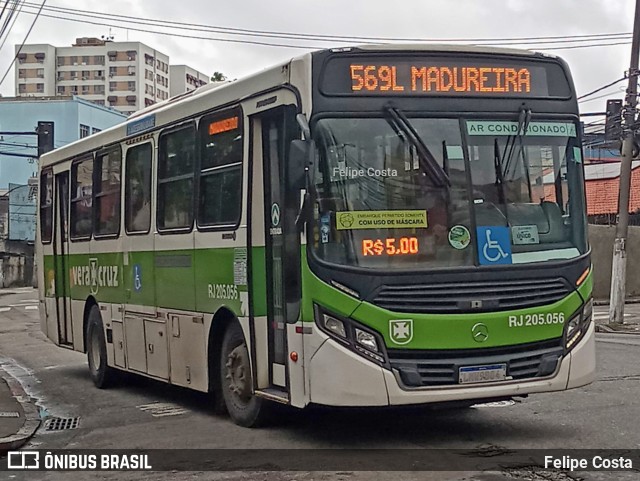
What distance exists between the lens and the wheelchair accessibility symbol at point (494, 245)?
8.57 m

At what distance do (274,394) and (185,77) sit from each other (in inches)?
4810

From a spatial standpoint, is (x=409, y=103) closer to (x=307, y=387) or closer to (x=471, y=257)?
(x=471, y=257)

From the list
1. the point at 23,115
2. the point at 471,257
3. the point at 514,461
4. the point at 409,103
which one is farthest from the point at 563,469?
the point at 23,115

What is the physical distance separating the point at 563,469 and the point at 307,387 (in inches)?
83.6

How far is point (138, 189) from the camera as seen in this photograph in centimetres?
1262

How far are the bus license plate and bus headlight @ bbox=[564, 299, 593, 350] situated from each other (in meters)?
0.70

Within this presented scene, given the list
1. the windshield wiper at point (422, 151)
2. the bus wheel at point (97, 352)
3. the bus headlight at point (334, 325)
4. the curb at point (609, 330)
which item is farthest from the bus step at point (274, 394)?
the curb at point (609, 330)

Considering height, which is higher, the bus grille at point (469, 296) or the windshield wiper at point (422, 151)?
the windshield wiper at point (422, 151)

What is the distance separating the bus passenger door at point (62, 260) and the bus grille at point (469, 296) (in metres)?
8.57

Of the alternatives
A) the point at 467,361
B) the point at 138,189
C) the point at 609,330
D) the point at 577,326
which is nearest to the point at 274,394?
the point at 467,361

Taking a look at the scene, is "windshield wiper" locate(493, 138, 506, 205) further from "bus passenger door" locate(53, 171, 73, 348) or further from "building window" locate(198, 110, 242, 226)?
"bus passenger door" locate(53, 171, 73, 348)

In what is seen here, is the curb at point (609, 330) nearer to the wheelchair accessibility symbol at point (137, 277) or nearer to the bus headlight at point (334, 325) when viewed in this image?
the wheelchair accessibility symbol at point (137, 277)

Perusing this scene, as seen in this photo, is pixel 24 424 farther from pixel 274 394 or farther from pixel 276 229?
pixel 276 229

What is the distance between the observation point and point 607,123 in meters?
23.3
